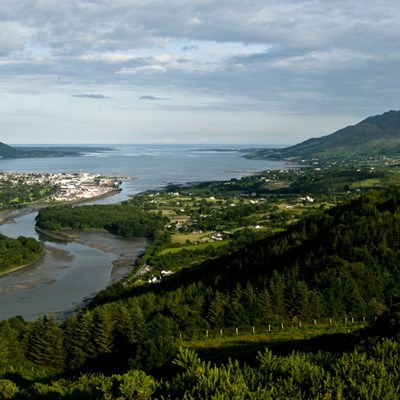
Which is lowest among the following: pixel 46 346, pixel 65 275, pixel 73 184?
pixel 65 275

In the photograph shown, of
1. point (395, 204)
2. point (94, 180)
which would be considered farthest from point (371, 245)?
point (94, 180)

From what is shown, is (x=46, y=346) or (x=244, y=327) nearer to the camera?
(x=46, y=346)

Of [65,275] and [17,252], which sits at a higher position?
[17,252]

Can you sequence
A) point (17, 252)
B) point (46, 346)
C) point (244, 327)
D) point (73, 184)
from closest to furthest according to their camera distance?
point (46, 346) < point (244, 327) < point (17, 252) < point (73, 184)

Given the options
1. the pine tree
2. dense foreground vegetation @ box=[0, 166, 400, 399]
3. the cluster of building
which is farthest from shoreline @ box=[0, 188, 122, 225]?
the pine tree

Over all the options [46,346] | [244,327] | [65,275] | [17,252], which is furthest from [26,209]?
[244,327]

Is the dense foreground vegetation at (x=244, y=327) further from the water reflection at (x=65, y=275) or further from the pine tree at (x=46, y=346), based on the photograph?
the water reflection at (x=65, y=275)

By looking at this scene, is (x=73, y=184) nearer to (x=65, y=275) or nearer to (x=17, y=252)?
(x=17, y=252)

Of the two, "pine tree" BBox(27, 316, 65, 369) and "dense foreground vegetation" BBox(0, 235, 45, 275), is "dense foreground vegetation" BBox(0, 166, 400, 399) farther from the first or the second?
"dense foreground vegetation" BBox(0, 235, 45, 275)
